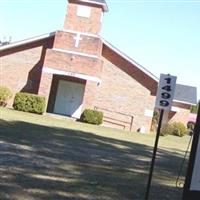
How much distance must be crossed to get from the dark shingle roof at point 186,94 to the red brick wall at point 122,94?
14.4m

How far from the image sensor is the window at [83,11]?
3850 cm

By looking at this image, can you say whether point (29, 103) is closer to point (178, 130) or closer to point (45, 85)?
point (45, 85)

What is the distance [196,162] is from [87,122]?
90.5 ft

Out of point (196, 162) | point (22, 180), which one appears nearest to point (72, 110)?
point (22, 180)

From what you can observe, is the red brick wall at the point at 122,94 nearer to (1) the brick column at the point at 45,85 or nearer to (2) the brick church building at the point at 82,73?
(2) the brick church building at the point at 82,73

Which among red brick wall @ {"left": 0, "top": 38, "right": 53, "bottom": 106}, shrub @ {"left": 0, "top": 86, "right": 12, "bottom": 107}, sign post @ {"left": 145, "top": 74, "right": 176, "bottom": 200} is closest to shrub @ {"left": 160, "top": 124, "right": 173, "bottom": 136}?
red brick wall @ {"left": 0, "top": 38, "right": 53, "bottom": 106}

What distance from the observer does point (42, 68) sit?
37.8 m

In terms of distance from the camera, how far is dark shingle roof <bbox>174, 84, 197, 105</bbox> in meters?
53.0

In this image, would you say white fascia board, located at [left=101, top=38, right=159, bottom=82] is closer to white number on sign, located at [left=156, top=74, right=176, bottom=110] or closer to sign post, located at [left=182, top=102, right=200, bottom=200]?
white number on sign, located at [left=156, top=74, right=176, bottom=110]

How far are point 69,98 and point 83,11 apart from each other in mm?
6066

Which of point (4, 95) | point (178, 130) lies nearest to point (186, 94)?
point (178, 130)

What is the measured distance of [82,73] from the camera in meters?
36.9

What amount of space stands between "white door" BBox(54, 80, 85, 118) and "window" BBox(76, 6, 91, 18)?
4.81 m

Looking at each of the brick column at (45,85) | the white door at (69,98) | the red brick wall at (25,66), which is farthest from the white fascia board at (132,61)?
the brick column at (45,85)
